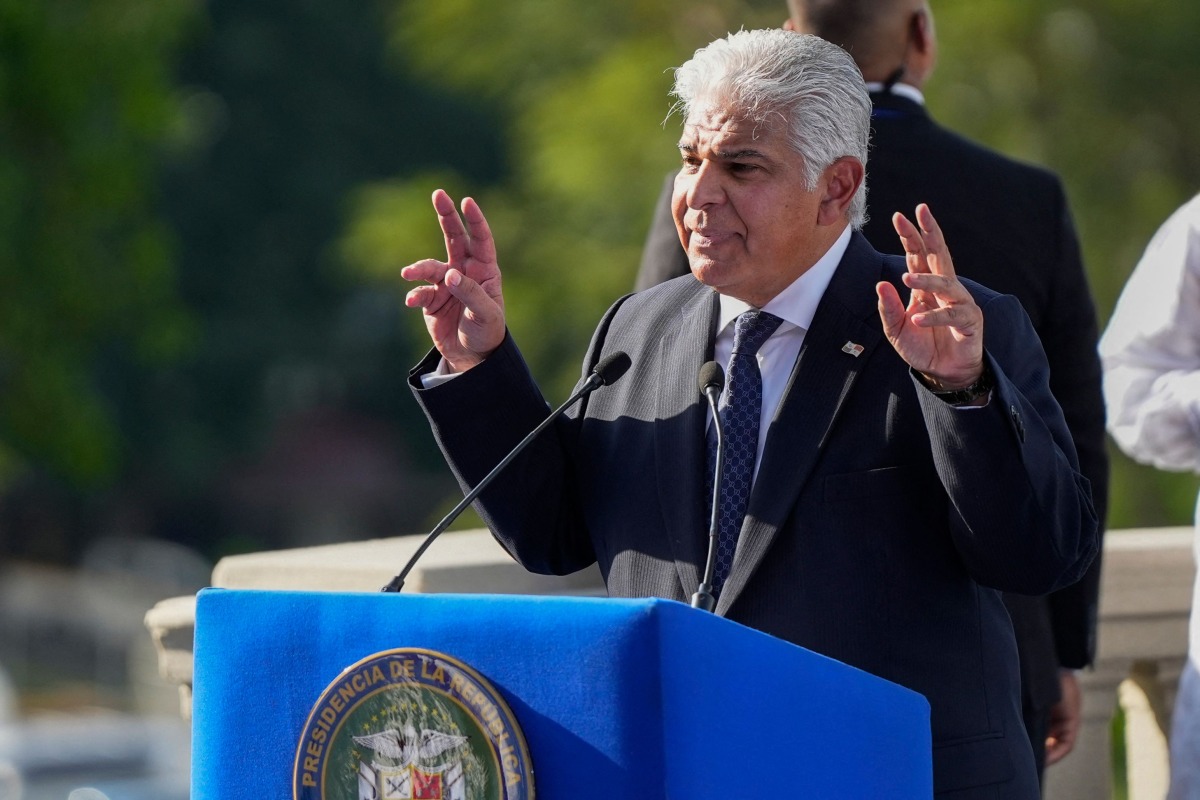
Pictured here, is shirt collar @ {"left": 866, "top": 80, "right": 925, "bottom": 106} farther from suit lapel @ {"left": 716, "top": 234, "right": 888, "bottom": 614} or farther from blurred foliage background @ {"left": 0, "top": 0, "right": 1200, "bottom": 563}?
suit lapel @ {"left": 716, "top": 234, "right": 888, "bottom": 614}

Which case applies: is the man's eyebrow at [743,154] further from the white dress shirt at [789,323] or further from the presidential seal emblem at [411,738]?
the presidential seal emblem at [411,738]

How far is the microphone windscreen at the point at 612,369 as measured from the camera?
7.66ft

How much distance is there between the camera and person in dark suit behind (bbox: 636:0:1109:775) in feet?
10.0

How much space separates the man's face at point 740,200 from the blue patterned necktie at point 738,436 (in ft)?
0.28

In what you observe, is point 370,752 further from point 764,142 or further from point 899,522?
point 764,142

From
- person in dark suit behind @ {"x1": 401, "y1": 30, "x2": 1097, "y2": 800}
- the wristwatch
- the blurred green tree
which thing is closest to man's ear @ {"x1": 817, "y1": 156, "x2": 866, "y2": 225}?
person in dark suit behind @ {"x1": 401, "y1": 30, "x2": 1097, "y2": 800}

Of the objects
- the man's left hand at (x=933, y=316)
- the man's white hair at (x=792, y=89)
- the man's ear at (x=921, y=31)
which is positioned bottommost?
the man's left hand at (x=933, y=316)

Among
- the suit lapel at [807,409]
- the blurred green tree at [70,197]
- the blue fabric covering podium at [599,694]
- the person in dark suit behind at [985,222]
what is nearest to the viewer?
the blue fabric covering podium at [599,694]

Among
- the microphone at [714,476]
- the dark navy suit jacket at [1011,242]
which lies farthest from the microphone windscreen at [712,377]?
the dark navy suit jacket at [1011,242]

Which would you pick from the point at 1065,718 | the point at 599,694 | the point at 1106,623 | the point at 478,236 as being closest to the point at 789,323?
the point at 478,236

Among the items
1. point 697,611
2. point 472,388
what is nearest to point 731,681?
point 697,611

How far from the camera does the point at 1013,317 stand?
7.50 ft

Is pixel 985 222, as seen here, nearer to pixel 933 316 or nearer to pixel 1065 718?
pixel 1065 718

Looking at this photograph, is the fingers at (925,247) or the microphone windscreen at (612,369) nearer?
A: the fingers at (925,247)
